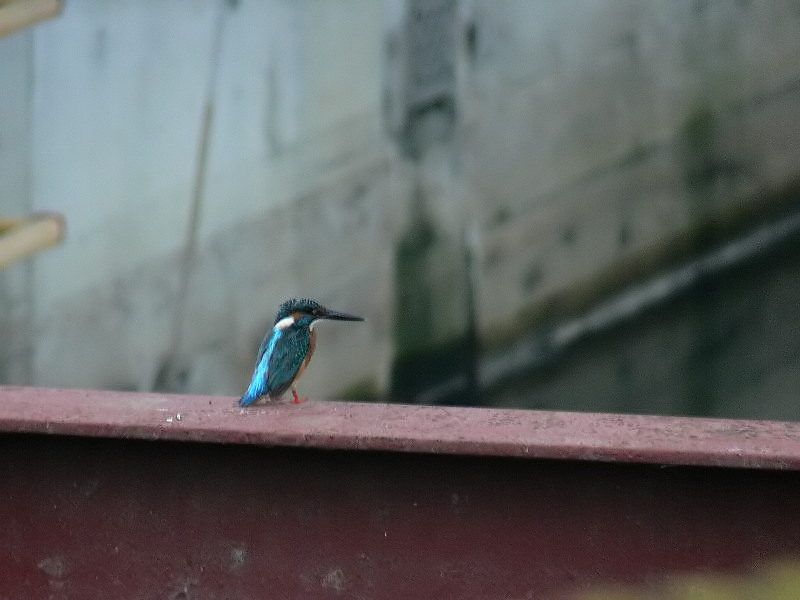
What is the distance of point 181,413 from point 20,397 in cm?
36

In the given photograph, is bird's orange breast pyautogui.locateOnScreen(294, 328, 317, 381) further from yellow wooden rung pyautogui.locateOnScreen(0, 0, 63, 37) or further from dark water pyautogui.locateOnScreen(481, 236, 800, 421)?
yellow wooden rung pyautogui.locateOnScreen(0, 0, 63, 37)

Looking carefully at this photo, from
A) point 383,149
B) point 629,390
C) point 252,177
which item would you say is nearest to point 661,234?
point 629,390

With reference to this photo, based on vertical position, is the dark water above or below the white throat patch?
below

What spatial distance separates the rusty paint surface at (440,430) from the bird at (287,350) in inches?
7.7

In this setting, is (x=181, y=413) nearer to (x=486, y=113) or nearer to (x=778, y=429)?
(x=778, y=429)

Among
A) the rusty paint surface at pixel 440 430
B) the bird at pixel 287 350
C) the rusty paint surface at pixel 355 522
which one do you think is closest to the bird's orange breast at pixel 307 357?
the bird at pixel 287 350

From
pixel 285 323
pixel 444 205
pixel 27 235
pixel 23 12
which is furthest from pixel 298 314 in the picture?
pixel 23 12

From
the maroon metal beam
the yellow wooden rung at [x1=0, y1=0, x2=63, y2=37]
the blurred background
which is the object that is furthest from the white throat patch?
the yellow wooden rung at [x1=0, y1=0, x2=63, y2=37]

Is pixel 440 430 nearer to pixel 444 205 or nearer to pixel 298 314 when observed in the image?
pixel 298 314

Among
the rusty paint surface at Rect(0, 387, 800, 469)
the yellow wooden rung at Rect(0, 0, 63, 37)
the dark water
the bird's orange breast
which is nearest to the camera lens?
the rusty paint surface at Rect(0, 387, 800, 469)

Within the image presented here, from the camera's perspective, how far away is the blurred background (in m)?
4.26

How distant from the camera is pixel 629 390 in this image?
14.1ft

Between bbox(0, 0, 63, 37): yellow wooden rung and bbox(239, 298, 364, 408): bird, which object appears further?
bbox(0, 0, 63, 37): yellow wooden rung

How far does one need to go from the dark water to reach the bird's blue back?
2209 mm
